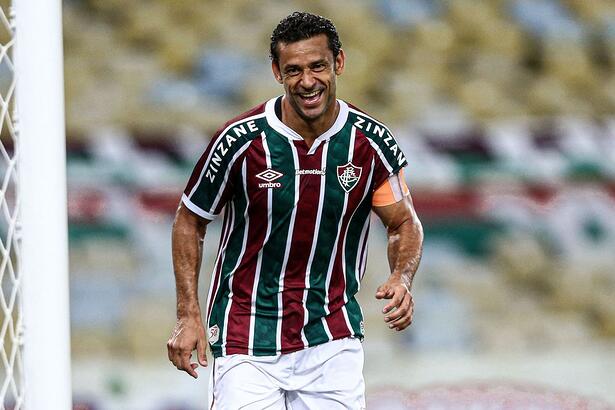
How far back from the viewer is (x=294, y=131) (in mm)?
3223

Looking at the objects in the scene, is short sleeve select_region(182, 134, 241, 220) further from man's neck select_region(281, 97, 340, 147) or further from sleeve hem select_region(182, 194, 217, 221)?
man's neck select_region(281, 97, 340, 147)

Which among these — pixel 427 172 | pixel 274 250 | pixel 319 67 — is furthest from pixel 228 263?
pixel 427 172

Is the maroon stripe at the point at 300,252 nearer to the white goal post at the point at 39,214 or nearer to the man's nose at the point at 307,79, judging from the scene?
the man's nose at the point at 307,79

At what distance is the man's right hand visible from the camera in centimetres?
310

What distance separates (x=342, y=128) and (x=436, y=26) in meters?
2.41

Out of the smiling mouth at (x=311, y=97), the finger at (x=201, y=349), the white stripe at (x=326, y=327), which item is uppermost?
the smiling mouth at (x=311, y=97)

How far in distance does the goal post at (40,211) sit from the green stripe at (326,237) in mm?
641

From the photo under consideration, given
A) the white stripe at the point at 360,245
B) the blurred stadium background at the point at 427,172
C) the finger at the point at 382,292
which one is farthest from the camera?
the blurred stadium background at the point at 427,172

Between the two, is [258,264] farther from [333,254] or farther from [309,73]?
[309,73]

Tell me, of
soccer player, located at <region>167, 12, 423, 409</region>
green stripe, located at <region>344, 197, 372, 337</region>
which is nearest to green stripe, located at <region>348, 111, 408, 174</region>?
soccer player, located at <region>167, 12, 423, 409</region>

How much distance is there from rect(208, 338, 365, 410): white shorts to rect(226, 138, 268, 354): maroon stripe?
5 cm

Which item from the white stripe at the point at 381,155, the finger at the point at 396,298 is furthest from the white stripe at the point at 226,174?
the finger at the point at 396,298

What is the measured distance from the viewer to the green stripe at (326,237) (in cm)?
322

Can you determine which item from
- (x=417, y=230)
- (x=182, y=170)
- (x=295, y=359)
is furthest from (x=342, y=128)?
(x=182, y=170)
